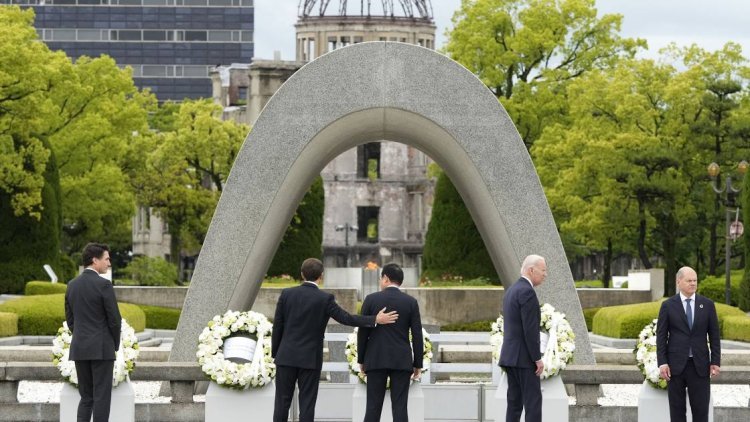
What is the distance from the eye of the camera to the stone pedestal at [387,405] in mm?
14625

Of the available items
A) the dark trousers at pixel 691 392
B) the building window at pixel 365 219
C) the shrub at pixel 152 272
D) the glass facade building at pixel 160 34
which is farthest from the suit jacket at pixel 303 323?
the glass facade building at pixel 160 34

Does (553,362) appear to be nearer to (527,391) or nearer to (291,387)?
(527,391)

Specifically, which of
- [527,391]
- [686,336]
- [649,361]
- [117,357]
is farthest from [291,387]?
[649,361]

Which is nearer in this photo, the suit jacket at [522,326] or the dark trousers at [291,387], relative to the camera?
the suit jacket at [522,326]

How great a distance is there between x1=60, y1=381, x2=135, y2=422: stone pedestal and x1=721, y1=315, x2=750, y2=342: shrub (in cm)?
1563

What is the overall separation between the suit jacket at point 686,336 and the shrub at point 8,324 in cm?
1708

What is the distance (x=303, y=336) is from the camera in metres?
13.3

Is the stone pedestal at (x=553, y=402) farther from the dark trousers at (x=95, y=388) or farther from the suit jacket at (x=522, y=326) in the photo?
the dark trousers at (x=95, y=388)

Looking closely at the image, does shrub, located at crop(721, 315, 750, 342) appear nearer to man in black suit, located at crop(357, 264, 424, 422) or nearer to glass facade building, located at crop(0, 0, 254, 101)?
man in black suit, located at crop(357, 264, 424, 422)

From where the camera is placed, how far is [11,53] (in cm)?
3581

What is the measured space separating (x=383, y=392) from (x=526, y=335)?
1.44m

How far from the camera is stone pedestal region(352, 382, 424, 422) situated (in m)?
14.6

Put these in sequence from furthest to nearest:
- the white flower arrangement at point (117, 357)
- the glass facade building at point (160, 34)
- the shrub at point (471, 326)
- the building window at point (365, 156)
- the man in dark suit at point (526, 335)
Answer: the glass facade building at point (160, 34) → the building window at point (365, 156) → the shrub at point (471, 326) → the white flower arrangement at point (117, 357) → the man in dark suit at point (526, 335)

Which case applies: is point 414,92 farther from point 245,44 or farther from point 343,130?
point 245,44
